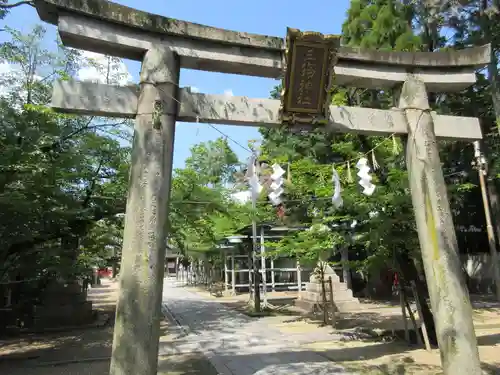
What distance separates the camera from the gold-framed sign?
18.3 ft

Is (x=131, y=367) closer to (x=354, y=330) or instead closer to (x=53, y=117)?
(x=53, y=117)

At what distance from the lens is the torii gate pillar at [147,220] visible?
183 inches

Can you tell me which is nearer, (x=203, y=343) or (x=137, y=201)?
(x=137, y=201)

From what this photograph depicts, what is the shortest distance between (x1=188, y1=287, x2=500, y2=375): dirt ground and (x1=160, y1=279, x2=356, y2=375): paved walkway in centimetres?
52

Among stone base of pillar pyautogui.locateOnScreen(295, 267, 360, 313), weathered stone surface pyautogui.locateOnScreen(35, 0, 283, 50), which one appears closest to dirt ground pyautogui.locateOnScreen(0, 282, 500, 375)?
stone base of pillar pyautogui.locateOnScreen(295, 267, 360, 313)

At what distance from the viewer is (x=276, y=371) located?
7.32 meters

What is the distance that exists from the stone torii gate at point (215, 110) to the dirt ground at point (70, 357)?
380cm

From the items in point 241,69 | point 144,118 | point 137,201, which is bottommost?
point 137,201

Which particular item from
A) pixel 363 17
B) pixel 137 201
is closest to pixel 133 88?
pixel 137 201

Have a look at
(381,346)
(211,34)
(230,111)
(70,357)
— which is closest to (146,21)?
(211,34)

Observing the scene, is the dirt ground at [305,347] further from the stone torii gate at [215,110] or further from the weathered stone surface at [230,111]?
the weathered stone surface at [230,111]

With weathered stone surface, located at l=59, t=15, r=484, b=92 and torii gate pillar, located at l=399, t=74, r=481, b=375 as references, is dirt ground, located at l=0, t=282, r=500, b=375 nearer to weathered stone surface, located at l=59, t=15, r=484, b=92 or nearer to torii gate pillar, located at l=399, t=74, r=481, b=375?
torii gate pillar, located at l=399, t=74, r=481, b=375

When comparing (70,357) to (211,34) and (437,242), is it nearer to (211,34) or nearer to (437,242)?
(211,34)

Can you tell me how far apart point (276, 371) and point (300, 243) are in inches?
179
